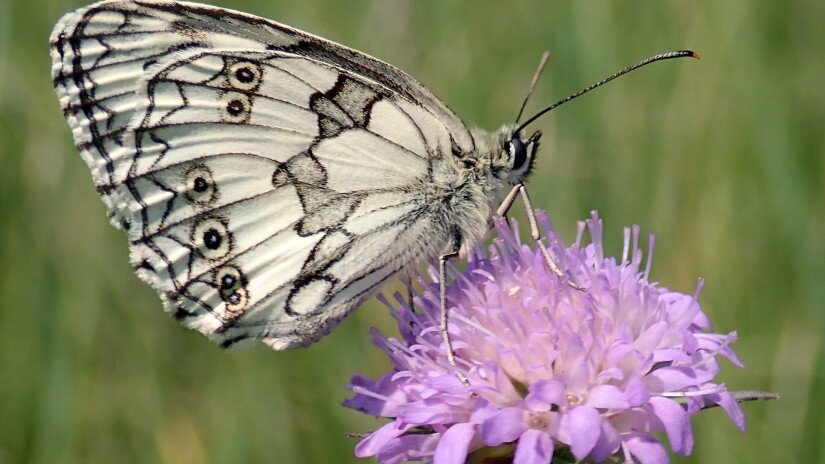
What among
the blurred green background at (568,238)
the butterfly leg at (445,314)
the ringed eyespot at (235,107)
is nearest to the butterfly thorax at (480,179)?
the butterfly leg at (445,314)

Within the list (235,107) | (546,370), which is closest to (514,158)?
(546,370)

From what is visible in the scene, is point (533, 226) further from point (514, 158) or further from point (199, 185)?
point (199, 185)

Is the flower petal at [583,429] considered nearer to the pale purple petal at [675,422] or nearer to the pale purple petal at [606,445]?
the pale purple petal at [606,445]

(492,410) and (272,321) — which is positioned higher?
(272,321)

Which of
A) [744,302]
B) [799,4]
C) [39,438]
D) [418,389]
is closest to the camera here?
[418,389]

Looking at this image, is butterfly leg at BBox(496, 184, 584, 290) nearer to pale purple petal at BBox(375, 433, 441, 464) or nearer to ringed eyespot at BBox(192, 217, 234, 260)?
pale purple petal at BBox(375, 433, 441, 464)

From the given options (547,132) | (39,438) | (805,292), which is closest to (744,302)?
(805,292)

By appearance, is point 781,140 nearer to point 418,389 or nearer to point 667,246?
point 667,246

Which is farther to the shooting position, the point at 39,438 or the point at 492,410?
the point at 39,438
